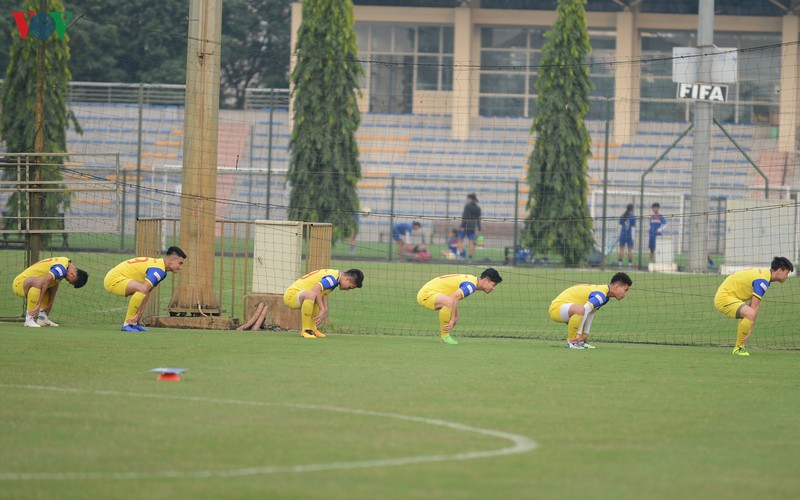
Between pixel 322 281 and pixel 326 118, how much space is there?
1631 centimetres

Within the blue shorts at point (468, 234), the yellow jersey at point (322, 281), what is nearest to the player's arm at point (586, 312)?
the yellow jersey at point (322, 281)

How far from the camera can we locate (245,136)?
45906 mm

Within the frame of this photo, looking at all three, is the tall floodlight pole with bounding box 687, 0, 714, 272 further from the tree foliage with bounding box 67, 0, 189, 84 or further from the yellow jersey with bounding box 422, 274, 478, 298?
the tree foliage with bounding box 67, 0, 189, 84

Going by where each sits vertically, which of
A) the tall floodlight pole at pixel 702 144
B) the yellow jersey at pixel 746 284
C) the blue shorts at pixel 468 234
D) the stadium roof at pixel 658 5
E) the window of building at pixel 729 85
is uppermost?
the stadium roof at pixel 658 5

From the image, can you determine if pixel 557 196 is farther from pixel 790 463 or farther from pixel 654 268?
pixel 790 463

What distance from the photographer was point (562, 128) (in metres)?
31.2

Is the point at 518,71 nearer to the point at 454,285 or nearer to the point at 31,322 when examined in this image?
the point at 454,285

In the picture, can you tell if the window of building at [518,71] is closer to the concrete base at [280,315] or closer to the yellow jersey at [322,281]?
the concrete base at [280,315]

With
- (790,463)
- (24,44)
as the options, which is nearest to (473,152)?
(24,44)

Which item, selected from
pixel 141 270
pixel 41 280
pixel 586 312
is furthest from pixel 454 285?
pixel 41 280

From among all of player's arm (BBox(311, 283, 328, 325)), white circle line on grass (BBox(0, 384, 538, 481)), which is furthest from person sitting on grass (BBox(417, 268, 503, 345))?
white circle line on grass (BBox(0, 384, 538, 481))

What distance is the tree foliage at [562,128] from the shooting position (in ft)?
102

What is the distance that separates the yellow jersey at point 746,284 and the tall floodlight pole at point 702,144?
40.3 ft

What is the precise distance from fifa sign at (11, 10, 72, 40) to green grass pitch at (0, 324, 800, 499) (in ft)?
19.3
